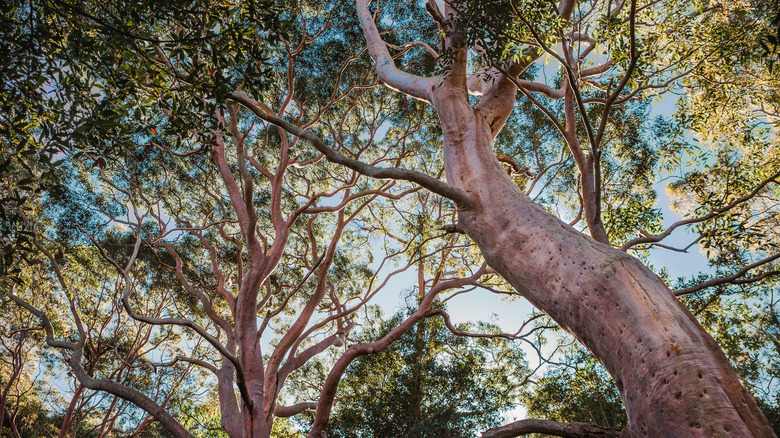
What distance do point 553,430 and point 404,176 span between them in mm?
1635

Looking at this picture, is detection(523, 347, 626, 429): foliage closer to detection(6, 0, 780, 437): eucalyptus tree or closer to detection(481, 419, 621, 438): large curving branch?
Answer: detection(6, 0, 780, 437): eucalyptus tree

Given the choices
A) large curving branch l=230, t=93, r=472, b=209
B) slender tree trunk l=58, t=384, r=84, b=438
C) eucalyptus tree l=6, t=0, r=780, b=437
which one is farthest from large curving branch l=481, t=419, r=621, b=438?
slender tree trunk l=58, t=384, r=84, b=438

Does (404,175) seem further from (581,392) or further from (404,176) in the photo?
(581,392)

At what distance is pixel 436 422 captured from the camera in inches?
254

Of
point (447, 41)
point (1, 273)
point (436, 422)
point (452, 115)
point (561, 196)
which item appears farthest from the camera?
point (561, 196)

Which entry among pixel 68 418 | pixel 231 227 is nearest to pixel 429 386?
pixel 231 227

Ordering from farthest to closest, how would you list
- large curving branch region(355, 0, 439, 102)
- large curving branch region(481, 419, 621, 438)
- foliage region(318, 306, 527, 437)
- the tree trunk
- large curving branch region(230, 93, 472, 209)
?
foliage region(318, 306, 527, 437) → large curving branch region(355, 0, 439, 102) → large curving branch region(230, 93, 472, 209) → large curving branch region(481, 419, 621, 438) → the tree trunk

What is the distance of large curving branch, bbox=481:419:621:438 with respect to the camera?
205 centimetres

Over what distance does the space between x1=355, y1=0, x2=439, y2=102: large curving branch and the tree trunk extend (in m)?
1.95

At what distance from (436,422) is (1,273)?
18.1 ft

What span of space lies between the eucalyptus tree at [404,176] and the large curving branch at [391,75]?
0.04 m

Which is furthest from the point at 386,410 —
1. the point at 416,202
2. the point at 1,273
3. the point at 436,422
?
the point at 1,273

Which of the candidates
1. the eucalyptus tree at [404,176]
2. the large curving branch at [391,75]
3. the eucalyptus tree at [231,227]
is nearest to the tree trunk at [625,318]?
the eucalyptus tree at [404,176]

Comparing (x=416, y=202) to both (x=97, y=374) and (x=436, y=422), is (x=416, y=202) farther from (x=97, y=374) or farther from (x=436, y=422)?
(x=97, y=374)
